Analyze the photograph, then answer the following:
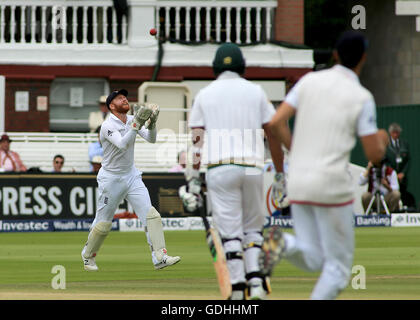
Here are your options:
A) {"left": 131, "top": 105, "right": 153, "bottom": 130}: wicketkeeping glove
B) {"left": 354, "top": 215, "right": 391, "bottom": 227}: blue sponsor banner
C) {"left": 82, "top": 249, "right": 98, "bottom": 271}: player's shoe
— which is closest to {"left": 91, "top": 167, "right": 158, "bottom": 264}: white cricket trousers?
{"left": 82, "top": 249, "right": 98, "bottom": 271}: player's shoe

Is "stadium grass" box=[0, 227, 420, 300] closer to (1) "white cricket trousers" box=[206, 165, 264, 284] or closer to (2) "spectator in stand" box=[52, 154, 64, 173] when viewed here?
(1) "white cricket trousers" box=[206, 165, 264, 284]

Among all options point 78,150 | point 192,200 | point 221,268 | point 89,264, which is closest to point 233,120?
point 192,200

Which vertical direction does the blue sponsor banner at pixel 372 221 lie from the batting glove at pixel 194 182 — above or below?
below

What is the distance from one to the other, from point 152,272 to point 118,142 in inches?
60.5

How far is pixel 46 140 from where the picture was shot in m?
24.5

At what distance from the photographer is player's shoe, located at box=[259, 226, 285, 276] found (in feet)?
23.7

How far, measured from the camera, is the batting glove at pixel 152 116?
11.2 metres

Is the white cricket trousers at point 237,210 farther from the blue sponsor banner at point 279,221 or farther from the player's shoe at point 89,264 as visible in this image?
the blue sponsor banner at point 279,221

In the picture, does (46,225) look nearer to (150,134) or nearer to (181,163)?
(181,163)

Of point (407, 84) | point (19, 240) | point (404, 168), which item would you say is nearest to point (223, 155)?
point (19, 240)

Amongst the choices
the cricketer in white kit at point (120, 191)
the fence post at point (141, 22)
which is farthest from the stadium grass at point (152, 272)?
the fence post at point (141, 22)

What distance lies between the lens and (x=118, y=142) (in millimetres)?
11648

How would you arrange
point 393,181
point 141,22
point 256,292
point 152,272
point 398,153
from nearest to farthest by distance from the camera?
1. point 256,292
2. point 152,272
3. point 393,181
4. point 398,153
5. point 141,22
